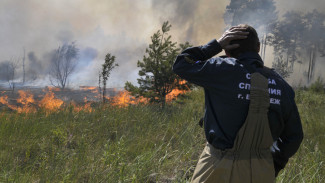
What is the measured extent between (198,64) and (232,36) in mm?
276

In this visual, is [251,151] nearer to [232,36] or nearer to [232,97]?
[232,97]

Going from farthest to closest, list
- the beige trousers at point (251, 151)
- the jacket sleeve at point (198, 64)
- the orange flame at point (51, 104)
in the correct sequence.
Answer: the orange flame at point (51, 104), the jacket sleeve at point (198, 64), the beige trousers at point (251, 151)

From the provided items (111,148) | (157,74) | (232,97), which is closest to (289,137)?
(232,97)

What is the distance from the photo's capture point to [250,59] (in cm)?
159

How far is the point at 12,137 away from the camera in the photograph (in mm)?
4043

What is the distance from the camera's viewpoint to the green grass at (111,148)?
9.50 ft

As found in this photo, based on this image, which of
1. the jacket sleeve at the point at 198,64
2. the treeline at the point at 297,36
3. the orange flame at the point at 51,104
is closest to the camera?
the jacket sleeve at the point at 198,64

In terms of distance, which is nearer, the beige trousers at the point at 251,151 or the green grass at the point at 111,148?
the beige trousers at the point at 251,151

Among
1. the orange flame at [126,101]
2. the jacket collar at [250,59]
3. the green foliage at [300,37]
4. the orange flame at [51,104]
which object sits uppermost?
the green foliage at [300,37]

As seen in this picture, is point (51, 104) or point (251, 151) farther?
point (51, 104)

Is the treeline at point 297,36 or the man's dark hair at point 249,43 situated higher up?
the treeline at point 297,36

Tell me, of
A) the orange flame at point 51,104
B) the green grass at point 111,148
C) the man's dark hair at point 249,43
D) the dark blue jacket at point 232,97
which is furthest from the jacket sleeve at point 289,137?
the orange flame at point 51,104

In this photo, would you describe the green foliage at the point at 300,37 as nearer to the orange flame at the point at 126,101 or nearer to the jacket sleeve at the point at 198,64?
the orange flame at the point at 126,101

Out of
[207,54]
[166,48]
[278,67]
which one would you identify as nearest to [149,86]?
[166,48]
